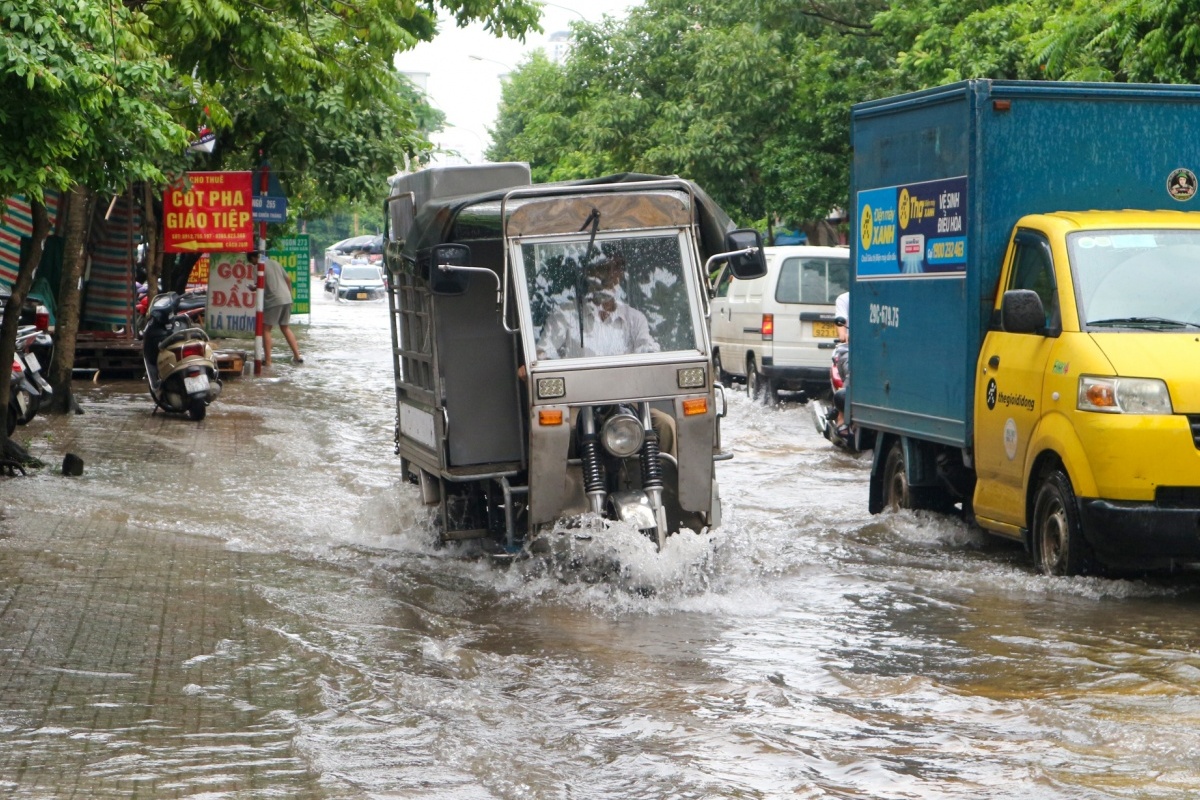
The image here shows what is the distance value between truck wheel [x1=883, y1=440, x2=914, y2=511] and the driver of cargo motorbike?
9.76 ft

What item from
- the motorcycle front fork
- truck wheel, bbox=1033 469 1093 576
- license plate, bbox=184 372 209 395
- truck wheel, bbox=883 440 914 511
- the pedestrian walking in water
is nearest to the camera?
truck wheel, bbox=1033 469 1093 576

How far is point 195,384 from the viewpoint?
55.6 feet

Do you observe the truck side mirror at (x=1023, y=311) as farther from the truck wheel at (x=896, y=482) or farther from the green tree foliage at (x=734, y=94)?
the green tree foliage at (x=734, y=94)

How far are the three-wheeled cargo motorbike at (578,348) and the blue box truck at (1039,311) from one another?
5.04 feet

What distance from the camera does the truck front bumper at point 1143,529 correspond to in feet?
26.6

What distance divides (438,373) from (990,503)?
336cm

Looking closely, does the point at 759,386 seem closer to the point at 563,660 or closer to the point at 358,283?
the point at 563,660

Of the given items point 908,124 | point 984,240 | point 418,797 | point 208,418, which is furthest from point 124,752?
point 208,418

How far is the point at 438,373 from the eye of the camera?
374 inches

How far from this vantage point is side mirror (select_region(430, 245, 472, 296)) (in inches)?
343

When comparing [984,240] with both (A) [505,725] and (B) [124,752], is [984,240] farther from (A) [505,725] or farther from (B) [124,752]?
(B) [124,752]

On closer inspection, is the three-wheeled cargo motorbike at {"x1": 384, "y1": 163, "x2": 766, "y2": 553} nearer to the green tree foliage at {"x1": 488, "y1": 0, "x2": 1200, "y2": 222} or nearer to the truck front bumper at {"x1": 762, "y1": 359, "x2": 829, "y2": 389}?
the green tree foliage at {"x1": 488, "y1": 0, "x2": 1200, "y2": 222}

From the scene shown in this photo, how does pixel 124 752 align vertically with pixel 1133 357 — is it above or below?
below

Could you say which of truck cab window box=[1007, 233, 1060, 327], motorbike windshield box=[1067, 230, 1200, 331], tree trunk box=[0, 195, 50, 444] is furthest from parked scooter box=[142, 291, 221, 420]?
motorbike windshield box=[1067, 230, 1200, 331]
